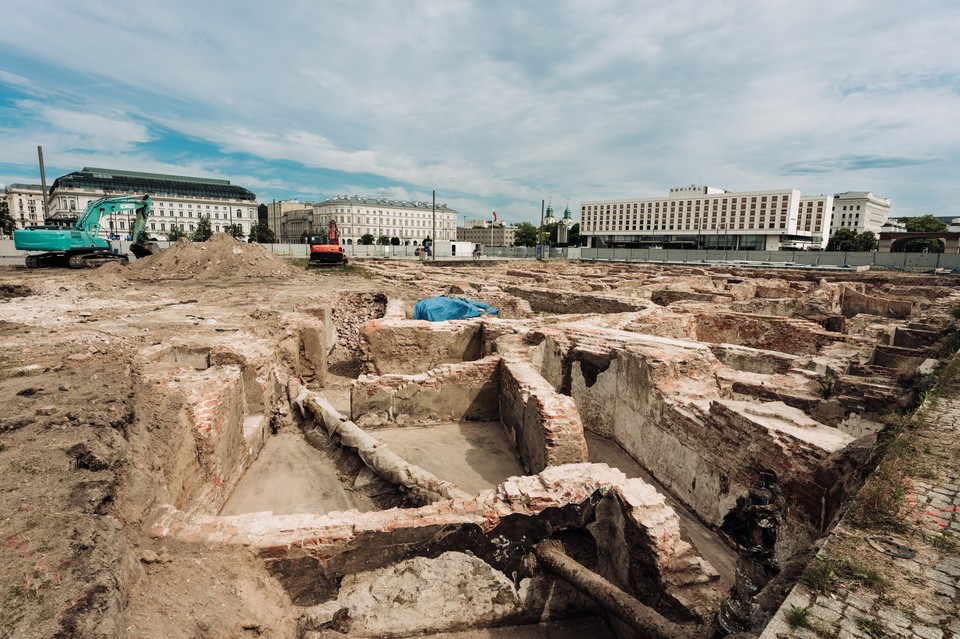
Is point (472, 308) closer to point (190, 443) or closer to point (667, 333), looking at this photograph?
point (667, 333)

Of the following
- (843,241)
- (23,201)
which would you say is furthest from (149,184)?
(843,241)

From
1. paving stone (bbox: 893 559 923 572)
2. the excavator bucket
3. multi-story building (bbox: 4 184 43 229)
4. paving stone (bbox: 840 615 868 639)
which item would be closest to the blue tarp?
paving stone (bbox: 893 559 923 572)

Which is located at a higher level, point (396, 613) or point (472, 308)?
point (472, 308)

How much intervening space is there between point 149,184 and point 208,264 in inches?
3604

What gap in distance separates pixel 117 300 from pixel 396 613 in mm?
13746

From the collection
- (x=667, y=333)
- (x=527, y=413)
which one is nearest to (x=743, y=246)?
(x=667, y=333)

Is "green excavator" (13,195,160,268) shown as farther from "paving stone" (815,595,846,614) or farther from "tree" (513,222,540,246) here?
"tree" (513,222,540,246)

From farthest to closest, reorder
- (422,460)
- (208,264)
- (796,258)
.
→ (796,258), (208,264), (422,460)

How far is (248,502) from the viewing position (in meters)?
5.75

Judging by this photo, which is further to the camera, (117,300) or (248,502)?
(117,300)

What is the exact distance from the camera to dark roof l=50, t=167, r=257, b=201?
85.2 meters

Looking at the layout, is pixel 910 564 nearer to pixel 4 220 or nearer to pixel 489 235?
pixel 4 220

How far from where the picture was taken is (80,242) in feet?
74.2

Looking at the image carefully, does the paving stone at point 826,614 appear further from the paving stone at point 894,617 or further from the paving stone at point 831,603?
the paving stone at point 894,617
